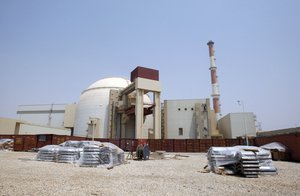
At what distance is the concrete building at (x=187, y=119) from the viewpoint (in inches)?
1692

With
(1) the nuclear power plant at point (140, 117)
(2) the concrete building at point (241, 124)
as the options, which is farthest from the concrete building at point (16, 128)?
(2) the concrete building at point (241, 124)

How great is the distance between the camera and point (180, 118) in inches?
1763

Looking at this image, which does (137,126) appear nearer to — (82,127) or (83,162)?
(82,127)

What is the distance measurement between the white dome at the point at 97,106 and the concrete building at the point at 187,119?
13.2 metres

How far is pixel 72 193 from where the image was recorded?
20.5 feet

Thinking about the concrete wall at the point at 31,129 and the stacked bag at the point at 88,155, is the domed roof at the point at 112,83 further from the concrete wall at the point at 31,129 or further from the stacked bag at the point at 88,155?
the stacked bag at the point at 88,155

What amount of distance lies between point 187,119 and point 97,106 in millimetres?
20446

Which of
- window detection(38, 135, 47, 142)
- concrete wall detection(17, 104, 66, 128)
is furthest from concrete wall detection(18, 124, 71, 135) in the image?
window detection(38, 135, 47, 142)

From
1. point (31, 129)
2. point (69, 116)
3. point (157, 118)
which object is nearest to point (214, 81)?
point (157, 118)

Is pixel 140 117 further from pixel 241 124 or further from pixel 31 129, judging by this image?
pixel 31 129

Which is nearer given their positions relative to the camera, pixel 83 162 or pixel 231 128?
pixel 83 162

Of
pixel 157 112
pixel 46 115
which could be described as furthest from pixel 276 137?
pixel 46 115

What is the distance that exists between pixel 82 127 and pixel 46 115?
23.1m

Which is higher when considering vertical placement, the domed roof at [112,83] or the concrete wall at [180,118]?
the domed roof at [112,83]
